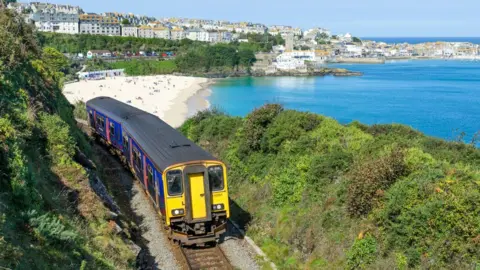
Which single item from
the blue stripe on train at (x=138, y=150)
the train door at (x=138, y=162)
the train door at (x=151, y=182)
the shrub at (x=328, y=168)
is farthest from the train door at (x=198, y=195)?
the shrub at (x=328, y=168)

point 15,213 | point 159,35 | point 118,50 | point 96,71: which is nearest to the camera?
point 15,213

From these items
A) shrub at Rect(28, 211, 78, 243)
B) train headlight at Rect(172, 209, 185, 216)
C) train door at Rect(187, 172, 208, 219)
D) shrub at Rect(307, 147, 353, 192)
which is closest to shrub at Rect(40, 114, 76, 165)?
train headlight at Rect(172, 209, 185, 216)

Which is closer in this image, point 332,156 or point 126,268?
point 126,268

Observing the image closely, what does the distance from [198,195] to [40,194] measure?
4022 mm

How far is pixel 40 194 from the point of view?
9.23 m

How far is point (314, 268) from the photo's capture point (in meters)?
11.4

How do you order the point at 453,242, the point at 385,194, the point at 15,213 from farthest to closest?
the point at 385,194
the point at 453,242
the point at 15,213

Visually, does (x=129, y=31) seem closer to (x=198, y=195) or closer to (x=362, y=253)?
(x=198, y=195)

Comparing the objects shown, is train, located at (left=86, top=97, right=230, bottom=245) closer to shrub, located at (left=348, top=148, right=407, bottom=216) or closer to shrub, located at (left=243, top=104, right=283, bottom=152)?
shrub, located at (left=348, top=148, right=407, bottom=216)

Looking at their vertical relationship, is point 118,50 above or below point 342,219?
above

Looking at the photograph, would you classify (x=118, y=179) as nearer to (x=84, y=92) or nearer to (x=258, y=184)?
(x=258, y=184)

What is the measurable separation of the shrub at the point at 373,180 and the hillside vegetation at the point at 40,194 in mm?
5849

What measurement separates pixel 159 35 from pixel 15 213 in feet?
587

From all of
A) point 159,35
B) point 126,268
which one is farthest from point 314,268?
point 159,35
